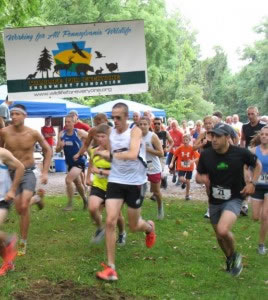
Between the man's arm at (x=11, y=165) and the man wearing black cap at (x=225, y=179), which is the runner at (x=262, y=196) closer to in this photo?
the man wearing black cap at (x=225, y=179)

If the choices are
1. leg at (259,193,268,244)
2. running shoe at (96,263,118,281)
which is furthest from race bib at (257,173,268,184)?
running shoe at (96,263,118,281)

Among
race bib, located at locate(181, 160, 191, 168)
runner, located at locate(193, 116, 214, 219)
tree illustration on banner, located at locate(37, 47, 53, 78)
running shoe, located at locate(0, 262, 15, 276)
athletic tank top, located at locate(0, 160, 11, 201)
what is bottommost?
running shoe, located at locate(0, 262, 15, 276)

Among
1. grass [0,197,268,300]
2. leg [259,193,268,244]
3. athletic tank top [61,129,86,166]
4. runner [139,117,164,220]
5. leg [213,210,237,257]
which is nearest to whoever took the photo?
grass [0,197,268,300]

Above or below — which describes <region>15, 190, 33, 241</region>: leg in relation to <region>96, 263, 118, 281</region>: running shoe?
above

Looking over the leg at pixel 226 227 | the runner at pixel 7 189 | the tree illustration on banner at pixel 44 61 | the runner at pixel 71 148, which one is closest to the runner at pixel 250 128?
the runner at pixel 71 148

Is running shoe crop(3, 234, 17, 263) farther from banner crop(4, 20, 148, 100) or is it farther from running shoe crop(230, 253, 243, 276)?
banner crop(4, 20, 148, 100)

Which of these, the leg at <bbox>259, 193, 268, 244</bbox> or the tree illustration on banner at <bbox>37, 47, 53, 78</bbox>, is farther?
the tree illustration on banner at <bbox>37, 47, 53, 78</bbox>

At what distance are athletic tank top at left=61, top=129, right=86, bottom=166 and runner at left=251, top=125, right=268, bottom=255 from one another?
385 centimetres

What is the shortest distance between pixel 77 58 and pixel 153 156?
7.93ft

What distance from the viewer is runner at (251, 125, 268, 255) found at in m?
6.93

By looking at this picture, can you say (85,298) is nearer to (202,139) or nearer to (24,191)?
(24,191)

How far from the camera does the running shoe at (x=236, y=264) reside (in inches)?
235

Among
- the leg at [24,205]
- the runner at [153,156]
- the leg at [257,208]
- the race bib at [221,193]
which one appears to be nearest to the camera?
the race bib at [221,193]

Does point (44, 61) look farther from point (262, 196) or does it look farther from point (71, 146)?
point (262, 196)
